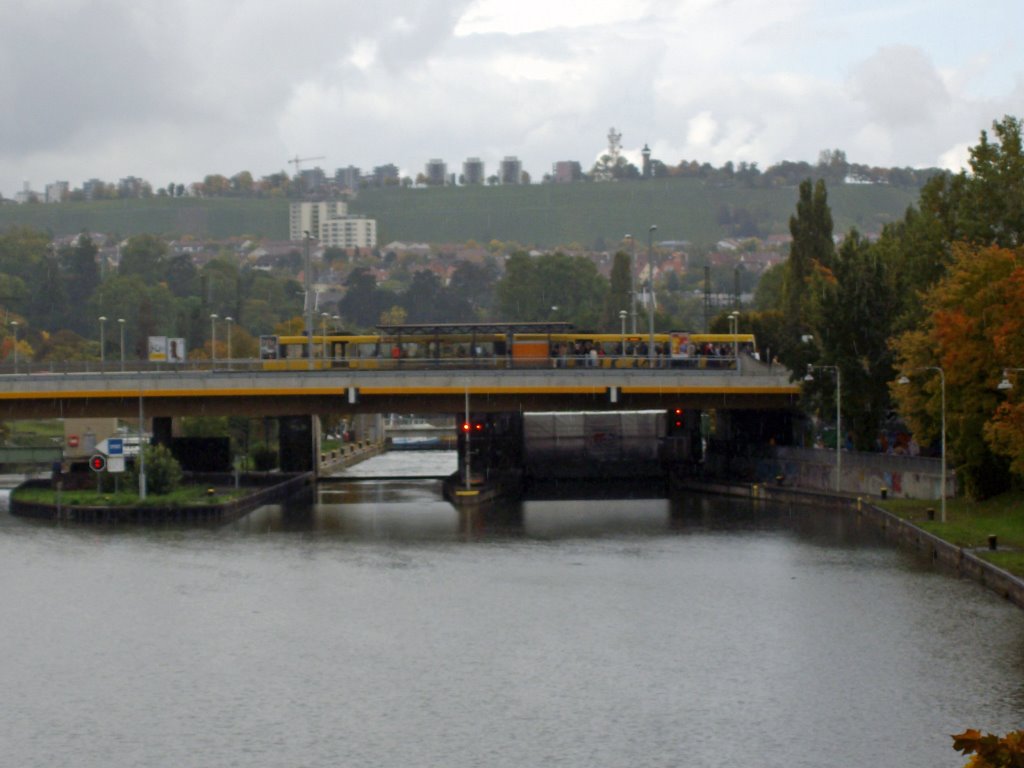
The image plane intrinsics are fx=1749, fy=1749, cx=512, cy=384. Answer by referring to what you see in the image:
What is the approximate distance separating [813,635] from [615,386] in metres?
35.6

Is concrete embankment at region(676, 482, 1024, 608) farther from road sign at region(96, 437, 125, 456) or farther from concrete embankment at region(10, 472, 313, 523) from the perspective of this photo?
road sign at region(96, 437, 125, 456)

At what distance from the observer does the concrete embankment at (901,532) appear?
144 feet

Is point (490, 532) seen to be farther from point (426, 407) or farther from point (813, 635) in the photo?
point (813, 635)

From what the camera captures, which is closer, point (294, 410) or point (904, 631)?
point (904, 631)

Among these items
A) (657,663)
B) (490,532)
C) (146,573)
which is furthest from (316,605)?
(490,532)

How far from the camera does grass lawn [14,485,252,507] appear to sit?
6675cm

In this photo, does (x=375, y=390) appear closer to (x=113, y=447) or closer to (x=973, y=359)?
(x=113, y=447)

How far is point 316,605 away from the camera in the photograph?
4472 centimetres

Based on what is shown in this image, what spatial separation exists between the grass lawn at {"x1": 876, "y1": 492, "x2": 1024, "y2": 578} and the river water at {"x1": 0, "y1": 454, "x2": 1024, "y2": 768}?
151 centimetres

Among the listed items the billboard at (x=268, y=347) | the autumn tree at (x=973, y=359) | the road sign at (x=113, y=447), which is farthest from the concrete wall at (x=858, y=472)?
the road sign at (x=113, y=447)

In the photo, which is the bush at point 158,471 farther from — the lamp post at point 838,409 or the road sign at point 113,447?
the lamp post at point 838,409

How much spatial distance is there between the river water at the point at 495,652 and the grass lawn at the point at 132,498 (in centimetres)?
605

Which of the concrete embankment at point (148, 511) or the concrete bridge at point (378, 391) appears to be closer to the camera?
the concrete embankment at point (148, 511)

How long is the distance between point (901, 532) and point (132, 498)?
29434mm
